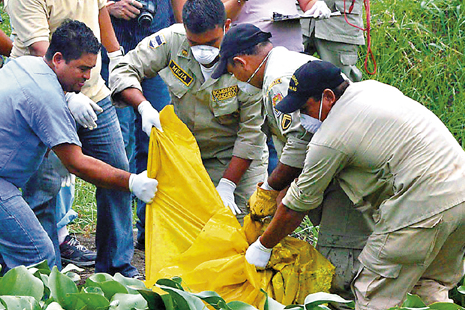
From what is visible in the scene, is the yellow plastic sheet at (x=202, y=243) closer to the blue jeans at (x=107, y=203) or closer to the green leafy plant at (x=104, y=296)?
the blue jeans at (x=107, y=203)

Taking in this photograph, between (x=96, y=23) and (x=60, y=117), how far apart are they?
116 centimetres

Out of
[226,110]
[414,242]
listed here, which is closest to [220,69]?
[226,110]

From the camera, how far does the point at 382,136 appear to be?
2865 millimetres

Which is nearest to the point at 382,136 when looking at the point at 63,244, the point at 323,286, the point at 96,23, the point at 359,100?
the point at 359,100

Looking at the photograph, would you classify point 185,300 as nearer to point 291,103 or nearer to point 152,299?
point 152,299

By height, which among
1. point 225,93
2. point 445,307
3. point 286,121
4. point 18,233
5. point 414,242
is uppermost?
point 286,121

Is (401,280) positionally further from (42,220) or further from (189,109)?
(42,220)

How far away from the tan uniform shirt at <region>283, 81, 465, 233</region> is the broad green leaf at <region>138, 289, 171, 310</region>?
98 cm

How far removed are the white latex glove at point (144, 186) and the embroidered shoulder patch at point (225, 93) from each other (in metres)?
0.68

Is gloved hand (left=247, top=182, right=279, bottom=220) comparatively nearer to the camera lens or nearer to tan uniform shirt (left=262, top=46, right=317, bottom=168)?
tan uniform shirt (left=262, top=46, right=317, bottom=168)

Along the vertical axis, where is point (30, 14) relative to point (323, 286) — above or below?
above

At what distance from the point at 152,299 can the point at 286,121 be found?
4.07ft

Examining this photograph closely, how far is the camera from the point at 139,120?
5.05 m

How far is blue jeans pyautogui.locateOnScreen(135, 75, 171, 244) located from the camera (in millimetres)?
4727
